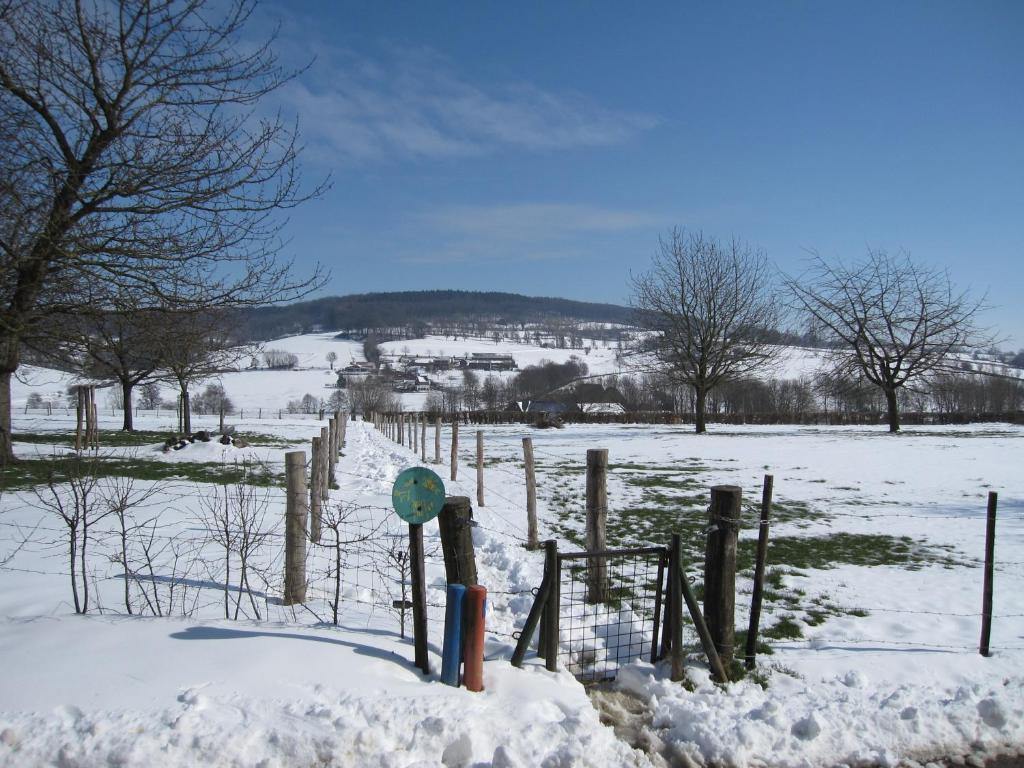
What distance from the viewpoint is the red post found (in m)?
3.78

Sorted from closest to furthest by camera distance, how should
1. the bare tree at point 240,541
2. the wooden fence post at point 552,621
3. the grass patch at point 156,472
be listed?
1. the wooden fence post at point 552,621
2. the bare tree at point 240,541
3. the grass patch at point 156,472

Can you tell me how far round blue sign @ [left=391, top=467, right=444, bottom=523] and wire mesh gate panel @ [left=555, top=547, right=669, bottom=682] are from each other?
2.99 feet

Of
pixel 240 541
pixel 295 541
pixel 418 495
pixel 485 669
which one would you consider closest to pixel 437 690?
pixel 485 669

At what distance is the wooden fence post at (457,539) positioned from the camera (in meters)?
4.25

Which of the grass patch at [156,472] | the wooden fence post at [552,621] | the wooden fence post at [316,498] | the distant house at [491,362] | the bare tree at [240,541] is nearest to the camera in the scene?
the wooden fence post at [552,621]

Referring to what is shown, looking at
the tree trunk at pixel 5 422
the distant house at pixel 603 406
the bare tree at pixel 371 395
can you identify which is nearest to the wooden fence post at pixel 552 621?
the tree trunk at pixel 5 422

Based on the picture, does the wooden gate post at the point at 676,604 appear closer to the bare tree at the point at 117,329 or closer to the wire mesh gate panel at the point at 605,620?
the wire mesh gate panel at the point at 605,620

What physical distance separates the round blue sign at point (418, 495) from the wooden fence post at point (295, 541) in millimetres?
1750

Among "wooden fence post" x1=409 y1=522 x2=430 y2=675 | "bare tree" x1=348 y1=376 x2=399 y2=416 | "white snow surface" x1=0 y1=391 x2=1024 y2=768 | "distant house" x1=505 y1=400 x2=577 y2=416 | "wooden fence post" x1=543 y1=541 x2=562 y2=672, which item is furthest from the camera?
"bare tree" x1=348 y1=376 x2=399 y2=416

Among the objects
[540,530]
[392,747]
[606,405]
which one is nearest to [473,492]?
[540,530]

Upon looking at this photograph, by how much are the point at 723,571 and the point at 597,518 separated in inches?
59.5

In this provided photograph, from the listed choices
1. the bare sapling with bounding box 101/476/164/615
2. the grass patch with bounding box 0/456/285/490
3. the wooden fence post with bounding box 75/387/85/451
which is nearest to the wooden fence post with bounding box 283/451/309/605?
the bare sapling with bounding box 101/476/164/615

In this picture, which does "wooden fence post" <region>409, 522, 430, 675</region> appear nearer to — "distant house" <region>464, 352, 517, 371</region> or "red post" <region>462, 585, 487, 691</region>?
"red post" <region>462, 585, 487, 691</region>

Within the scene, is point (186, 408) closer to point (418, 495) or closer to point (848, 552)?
point (848, 552)
